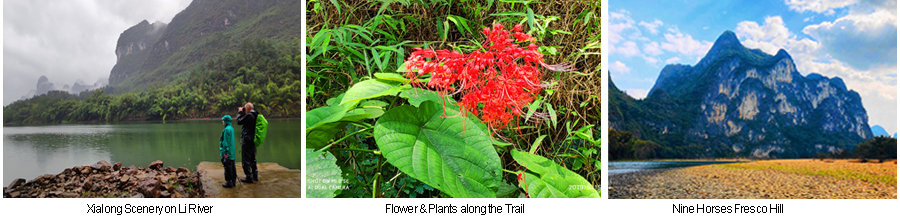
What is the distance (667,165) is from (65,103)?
258cm

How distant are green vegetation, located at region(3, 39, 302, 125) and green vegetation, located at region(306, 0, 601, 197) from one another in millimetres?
123

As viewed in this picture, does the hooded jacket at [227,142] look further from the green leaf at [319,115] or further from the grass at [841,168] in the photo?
the grass at [841,168]

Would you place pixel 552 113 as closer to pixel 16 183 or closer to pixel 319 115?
pixel 319 115

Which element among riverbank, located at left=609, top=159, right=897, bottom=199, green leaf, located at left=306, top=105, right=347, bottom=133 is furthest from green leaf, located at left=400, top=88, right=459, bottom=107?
riverbank, located at left=609, top=159, right=897, bottom=199

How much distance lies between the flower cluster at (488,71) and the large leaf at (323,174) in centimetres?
44

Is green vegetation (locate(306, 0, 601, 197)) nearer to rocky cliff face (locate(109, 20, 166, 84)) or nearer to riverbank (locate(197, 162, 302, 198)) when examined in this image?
riverbank (locate(197, 162, 302, 198))

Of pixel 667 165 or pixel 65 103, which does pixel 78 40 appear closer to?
pixel 65 103

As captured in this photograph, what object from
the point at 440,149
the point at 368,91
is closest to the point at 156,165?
the point at 368,91

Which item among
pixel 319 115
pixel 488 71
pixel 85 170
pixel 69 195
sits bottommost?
pixel 69 195

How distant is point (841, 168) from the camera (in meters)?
1.63

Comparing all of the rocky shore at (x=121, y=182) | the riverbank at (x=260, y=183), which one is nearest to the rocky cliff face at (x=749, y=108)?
the riverbank at (x=260, y=183)

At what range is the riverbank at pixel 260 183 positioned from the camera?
5.01ft

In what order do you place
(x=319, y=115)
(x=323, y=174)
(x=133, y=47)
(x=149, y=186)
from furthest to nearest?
(x=133, y=47)
(x=149, y=186)
(x=323, y=174)
(x=319, y=115)

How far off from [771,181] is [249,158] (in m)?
2.15
